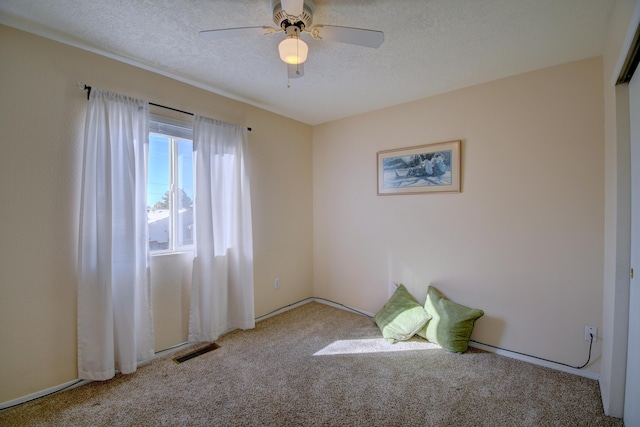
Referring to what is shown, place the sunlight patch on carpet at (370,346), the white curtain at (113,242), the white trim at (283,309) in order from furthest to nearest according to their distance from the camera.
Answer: the white trim at (283,309), the sunlight patch on carpet at (370,346), the white curtain at (113,242)

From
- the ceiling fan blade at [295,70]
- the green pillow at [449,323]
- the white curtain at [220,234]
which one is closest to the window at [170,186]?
the white curtain at [220,234]

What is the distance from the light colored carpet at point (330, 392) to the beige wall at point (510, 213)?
454mm

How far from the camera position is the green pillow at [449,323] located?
2402 millimetres

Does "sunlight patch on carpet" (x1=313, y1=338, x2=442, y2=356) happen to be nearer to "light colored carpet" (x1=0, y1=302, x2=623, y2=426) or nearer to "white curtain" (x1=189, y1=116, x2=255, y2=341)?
"light colored carpet" (x1=0, y1=302, x2=623, y2=426)

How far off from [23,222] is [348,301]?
9.93 ft

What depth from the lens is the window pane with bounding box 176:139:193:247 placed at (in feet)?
8.45

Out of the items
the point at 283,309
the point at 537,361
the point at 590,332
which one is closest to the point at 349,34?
the point at 590,332

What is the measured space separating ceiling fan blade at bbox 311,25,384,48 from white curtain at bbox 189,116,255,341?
1504mm

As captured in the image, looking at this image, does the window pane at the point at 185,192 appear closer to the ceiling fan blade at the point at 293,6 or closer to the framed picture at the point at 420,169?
the ceiling fan blade at the point at 293,6

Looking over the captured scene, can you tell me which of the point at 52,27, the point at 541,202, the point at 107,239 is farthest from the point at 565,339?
the point at 52,27

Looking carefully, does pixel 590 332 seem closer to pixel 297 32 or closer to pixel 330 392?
pixel 330 392

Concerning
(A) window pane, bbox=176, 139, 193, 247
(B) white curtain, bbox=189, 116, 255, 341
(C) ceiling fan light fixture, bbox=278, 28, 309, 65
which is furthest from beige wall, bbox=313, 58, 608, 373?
(A) window pane, bbox=176, 139, 193, 247

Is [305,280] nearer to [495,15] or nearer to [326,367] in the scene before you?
[326,367]

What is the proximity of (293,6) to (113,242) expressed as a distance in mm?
1985
